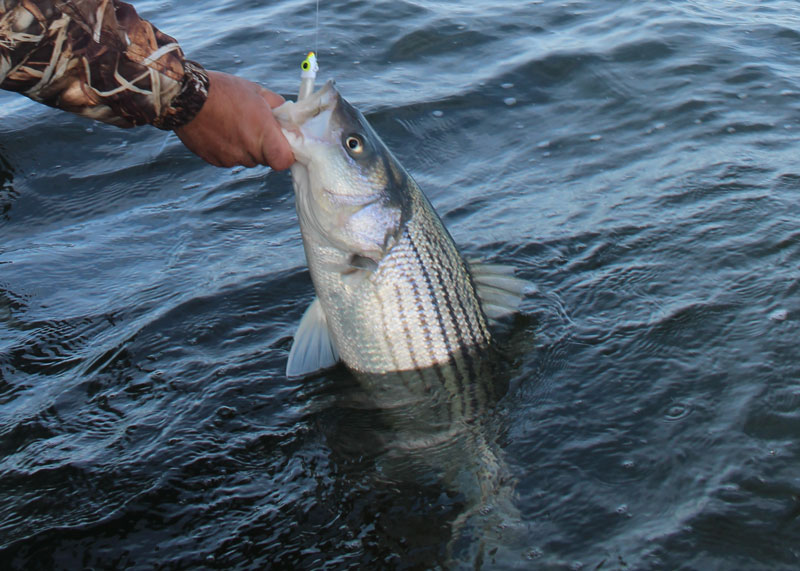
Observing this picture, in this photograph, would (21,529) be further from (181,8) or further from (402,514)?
(181,8)

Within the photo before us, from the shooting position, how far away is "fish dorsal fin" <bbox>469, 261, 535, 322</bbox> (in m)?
3.85

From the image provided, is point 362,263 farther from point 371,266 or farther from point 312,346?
point 312,346

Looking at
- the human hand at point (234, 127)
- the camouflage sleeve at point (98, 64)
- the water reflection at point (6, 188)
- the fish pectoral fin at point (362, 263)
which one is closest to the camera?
the camouflage sleeve at point (98, 64)

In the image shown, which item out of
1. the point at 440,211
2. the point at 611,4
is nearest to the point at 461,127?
the point at 440,211

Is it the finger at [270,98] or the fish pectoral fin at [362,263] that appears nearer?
the finger at [270,98]

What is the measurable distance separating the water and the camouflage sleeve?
1.37m

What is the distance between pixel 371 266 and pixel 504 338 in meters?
0.86

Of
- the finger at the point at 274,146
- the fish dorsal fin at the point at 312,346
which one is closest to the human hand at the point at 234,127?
the finger at the point at 274,146

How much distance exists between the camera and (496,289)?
12.7ft

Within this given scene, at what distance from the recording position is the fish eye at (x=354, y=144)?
3.44 meters

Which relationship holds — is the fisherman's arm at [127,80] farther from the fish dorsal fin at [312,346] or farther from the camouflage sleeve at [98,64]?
the fish dorsal fin at [312,346]

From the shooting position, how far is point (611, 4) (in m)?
9.61

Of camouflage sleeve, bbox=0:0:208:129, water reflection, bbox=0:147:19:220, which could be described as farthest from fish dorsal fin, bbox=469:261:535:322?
water reflection, bbox=0:147:19:220

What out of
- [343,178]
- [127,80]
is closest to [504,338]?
[343,178]
